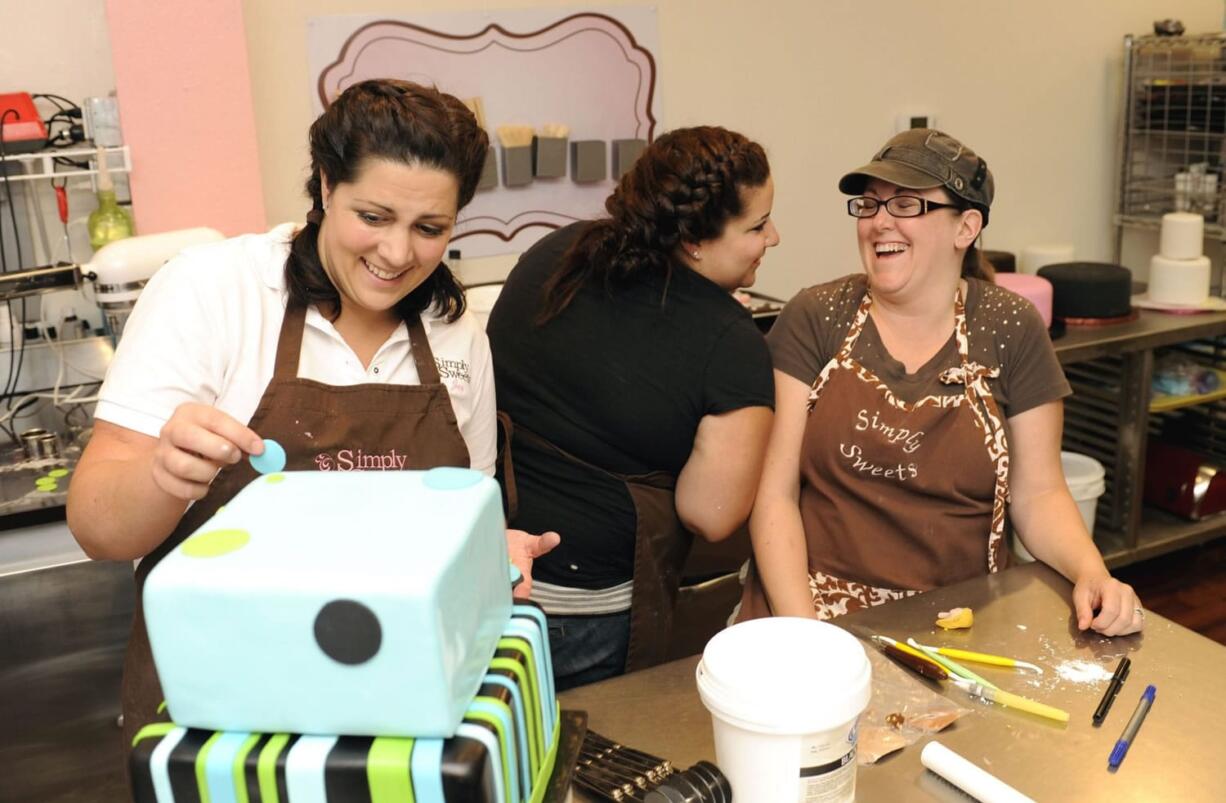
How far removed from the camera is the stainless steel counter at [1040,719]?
129 cm

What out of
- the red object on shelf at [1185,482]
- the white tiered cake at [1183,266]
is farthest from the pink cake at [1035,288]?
the red object on shelf at [1185,482]

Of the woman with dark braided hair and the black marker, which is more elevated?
the woman with dark braided hair

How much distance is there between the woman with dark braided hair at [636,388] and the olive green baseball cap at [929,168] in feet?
0.68

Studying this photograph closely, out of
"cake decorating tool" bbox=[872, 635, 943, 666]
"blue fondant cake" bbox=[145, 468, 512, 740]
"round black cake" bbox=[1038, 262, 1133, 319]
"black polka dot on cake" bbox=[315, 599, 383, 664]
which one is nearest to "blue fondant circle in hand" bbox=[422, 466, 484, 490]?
"blue fondant cake" bbox=[145, 468, 512, 740]

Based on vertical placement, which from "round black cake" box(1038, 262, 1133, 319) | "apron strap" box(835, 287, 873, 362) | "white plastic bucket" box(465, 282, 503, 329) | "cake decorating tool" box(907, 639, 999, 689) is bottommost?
"cake decorating tool" box(907, 639, 999, 689)

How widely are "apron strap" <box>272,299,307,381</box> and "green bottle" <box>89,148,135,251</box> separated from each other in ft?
4.43

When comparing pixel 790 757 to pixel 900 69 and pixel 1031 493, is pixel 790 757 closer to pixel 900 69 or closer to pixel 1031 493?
pixel 1031 493

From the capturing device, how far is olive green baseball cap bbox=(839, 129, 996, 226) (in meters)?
1.95

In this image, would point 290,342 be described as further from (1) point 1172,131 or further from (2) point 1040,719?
(1) point 1172,131

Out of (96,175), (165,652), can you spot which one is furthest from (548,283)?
(96,175)

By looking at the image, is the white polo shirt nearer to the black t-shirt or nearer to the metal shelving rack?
the black t-shirt

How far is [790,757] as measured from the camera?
1.09 m

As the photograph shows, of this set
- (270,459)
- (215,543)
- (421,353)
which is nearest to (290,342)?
(421,353)

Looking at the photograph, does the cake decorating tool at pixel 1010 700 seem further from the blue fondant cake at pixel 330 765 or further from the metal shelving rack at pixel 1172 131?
the metal shelving rack at pixel 1172 131
